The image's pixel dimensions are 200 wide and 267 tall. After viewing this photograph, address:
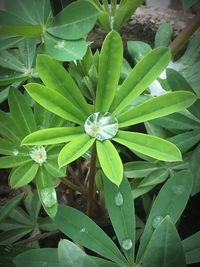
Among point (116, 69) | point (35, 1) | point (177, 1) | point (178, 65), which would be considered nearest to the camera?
point (116, 69)

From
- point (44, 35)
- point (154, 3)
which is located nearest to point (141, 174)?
point (44, 35)

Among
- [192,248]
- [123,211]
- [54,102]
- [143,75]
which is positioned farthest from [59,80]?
[192,248]

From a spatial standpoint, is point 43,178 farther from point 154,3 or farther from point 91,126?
point 154,3

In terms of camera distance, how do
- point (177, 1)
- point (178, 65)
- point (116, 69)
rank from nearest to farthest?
point (116, 69) → point (178, 65) → point (177, 1)

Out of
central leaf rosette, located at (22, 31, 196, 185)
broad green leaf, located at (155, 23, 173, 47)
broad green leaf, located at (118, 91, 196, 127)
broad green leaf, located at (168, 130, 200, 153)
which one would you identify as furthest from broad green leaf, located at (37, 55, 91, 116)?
broad green leaf, located at (155, 23, 173, 47)

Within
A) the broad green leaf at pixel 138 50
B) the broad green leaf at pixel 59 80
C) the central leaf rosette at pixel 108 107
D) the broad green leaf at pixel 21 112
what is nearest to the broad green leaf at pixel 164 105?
the central leaf rosette at pixel 108 107

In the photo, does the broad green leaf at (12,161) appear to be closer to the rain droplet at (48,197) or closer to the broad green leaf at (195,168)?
the rain droplet at (48,197)
